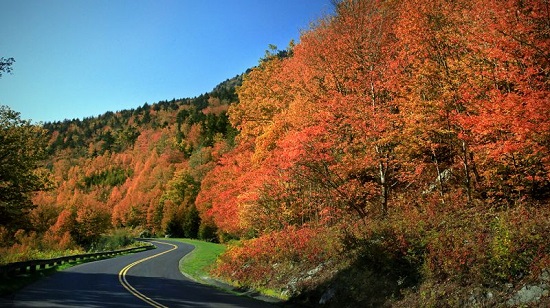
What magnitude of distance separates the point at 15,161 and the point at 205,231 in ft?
163

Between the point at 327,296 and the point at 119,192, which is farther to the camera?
the point at 119,192

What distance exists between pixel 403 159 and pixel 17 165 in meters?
25.1


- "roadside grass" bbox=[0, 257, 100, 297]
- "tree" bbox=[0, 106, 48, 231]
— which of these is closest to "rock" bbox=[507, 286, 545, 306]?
"roadside grass" bbox=[0, 257, 100, 297]

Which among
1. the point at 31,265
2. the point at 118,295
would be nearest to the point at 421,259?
the point at 118,295

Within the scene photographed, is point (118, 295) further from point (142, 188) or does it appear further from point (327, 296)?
point (142, 188)

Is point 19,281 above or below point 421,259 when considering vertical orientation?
above

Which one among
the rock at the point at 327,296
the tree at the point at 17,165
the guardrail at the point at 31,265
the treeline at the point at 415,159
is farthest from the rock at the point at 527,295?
the tree at the point at 17,165

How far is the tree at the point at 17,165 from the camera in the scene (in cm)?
2408

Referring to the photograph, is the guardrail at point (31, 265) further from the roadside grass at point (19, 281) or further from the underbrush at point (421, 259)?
the underbrush at point (421, 259)

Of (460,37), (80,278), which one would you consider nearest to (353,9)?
(460,37)

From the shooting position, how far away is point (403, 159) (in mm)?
17594

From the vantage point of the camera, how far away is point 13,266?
2044 cm

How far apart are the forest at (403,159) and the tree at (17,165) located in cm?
19

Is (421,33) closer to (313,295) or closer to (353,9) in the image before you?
(353,9)
